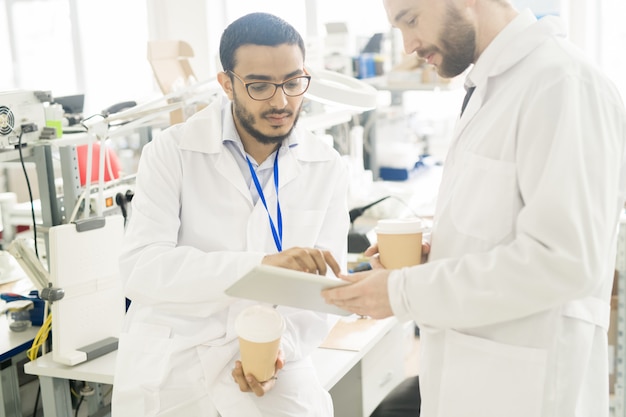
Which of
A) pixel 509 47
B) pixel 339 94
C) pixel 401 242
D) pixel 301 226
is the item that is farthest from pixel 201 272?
pixel 509 47

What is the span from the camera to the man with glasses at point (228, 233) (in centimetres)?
163

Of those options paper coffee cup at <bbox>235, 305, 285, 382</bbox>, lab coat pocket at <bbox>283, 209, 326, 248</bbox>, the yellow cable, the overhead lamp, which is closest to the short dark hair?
the overhead lamp

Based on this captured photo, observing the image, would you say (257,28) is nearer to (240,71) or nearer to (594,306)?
(240,71)

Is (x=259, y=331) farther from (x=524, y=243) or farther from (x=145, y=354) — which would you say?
(x=524, y=243)

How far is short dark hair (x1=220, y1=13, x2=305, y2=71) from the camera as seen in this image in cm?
175

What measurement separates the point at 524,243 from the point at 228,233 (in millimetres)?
828

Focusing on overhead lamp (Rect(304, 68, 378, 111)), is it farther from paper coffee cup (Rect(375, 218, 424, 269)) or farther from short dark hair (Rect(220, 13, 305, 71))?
paper coffee cup (Rect(375, 218, 424, 269))

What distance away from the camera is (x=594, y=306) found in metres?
1.26

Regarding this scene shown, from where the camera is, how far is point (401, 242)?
1.43 metres

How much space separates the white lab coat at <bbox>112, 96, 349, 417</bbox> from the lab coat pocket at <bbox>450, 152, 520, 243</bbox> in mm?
529

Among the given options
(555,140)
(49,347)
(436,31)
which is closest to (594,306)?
(555,140)

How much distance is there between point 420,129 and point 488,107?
11.8 ft

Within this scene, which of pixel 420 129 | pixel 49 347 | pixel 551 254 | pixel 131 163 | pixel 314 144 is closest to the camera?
pixel 551 254

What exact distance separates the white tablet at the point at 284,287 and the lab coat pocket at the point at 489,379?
0.80 ft
